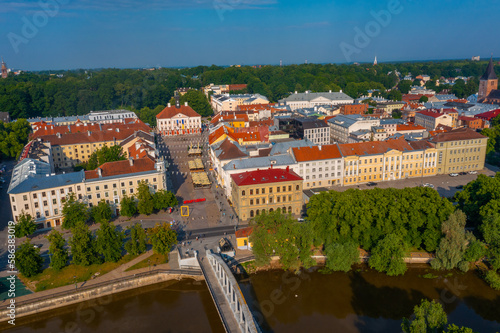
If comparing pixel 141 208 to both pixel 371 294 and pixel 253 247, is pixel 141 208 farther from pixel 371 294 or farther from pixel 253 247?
pixel 371 294

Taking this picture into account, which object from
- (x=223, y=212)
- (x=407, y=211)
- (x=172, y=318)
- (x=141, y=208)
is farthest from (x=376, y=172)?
(x=172, y=318)

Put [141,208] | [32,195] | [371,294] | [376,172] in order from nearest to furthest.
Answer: [371,294]
[32,195]
[141,208]
[376,172]

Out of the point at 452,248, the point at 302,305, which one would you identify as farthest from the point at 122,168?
the point at 452,248

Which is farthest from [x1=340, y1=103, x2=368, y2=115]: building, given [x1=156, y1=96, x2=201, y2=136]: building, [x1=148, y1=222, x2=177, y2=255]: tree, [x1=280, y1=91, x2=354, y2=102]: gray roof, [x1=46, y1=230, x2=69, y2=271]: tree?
[x1=46, y1=230, x2=69, y2=271]: tree

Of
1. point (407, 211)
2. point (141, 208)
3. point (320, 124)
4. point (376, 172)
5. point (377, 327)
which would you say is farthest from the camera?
point (320, 124)

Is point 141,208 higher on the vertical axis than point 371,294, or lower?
higher

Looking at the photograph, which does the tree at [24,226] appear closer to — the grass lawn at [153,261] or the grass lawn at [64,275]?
the grass lawn at [64,275]

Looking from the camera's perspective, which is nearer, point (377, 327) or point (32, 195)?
point (377, 327)
